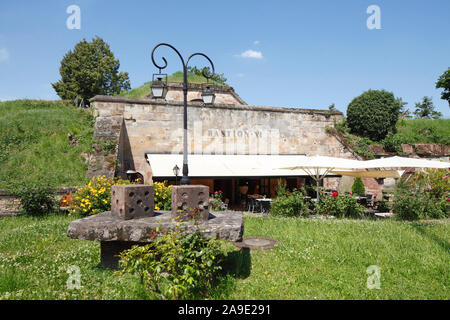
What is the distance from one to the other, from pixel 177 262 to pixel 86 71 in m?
32.7

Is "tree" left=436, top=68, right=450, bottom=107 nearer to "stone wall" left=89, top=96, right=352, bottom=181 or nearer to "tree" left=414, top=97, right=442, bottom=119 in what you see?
"stone wall" left=89, top=96, right=352, bottom=181

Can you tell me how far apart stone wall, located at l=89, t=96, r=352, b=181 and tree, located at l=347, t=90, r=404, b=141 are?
1121 mm

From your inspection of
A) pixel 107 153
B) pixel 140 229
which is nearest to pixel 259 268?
pixel 140 229

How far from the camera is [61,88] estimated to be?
3117 cm

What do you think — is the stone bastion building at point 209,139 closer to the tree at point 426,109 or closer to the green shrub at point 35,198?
the green shrub at point 35,198

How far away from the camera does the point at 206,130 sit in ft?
48.0

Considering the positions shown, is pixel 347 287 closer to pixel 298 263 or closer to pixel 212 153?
pixel 298 263

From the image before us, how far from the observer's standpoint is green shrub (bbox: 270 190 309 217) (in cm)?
933

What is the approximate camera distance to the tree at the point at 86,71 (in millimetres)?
30984

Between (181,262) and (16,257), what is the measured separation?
3.47 m

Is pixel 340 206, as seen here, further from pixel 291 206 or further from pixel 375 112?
pixel 375 112

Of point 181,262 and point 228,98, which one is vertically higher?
point 228,98

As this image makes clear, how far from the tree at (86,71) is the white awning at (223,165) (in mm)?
21822

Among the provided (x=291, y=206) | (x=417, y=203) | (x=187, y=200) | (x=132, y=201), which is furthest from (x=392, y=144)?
(x=132, y=201)
